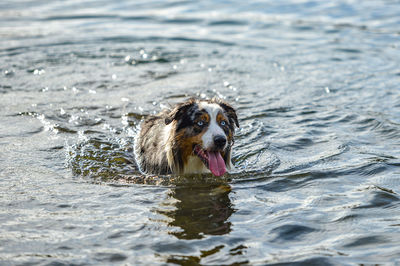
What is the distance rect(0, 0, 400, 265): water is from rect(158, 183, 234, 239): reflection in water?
2 centimetres

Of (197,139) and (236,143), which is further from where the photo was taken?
(236,143)

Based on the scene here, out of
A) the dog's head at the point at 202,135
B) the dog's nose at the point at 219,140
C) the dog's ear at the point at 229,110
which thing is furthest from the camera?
the dog's ear at the point at 229,110

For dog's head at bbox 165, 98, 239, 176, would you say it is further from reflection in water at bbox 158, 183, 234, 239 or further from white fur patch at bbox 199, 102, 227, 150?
reflection in water at bbox 158, 183, 234, 239

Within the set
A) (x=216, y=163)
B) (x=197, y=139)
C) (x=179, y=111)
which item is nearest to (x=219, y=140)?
(x=197, y=139)

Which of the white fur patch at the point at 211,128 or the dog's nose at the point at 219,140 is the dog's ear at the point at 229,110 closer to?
the white fur patch at the point at 211,128

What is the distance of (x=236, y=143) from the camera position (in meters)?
8.54

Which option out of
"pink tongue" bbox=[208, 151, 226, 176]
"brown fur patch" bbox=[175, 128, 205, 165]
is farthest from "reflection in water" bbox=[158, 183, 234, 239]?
"brown fur patch" bbox=[175, 128, 205, 165]

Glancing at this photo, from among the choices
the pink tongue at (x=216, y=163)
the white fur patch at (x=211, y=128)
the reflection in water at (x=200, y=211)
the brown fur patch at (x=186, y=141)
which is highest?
the white fur patch at (x=211, y=128)

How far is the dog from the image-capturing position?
6.57 meters

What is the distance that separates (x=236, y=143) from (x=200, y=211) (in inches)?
105

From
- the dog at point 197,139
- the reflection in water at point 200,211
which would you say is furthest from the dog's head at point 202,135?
the reflection in water at point 200,211

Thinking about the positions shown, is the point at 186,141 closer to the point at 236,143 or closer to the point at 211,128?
the point at 211,128

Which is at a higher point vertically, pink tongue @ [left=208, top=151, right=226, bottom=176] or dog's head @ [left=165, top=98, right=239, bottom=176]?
dog's head @ [left=165, top=98, right=239, bottom=176]

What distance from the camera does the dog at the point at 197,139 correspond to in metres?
6.57
